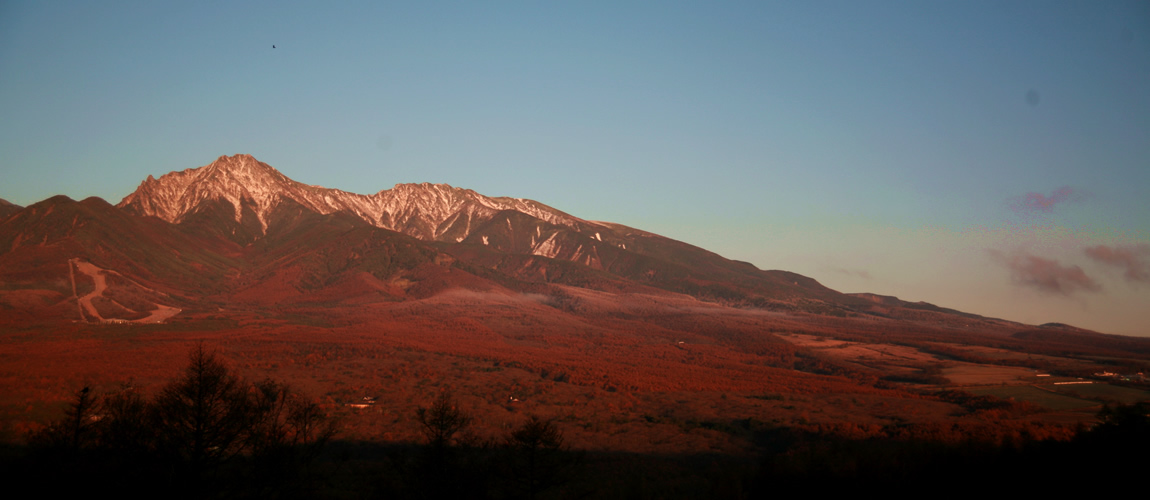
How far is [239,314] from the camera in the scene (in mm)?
182375

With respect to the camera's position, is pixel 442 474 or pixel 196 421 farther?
pixel 442 474

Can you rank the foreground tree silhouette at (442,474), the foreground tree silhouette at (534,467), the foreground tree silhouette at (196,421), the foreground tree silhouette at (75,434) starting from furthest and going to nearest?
the foreground tree silhouette at (75,434) < the foreground tree silhouette at (534,467) < the foreground tree silhouette at (442,474) < the foreground tree silhouette at (196,421)

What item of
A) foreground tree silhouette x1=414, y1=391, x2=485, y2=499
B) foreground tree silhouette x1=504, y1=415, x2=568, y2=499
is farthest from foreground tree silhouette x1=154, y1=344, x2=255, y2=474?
foreground tree silhouette x1=504, y1=415, x2=568, y2=499

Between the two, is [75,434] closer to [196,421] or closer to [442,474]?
[196,421]

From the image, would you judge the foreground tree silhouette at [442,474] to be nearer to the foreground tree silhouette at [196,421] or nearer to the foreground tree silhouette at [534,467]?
the foreground tree silhouette at [534,467]

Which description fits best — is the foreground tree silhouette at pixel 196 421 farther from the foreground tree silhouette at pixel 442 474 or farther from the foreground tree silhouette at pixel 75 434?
the foreground tree silhouette at pixel 75 434

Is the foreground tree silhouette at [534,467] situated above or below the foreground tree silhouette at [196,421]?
below

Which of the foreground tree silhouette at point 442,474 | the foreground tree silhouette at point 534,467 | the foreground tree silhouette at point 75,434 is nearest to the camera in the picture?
the foreground tree silhouette at point 442,474

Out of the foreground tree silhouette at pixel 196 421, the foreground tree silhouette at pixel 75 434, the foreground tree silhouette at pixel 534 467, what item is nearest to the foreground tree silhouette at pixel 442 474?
the foreground tree silhouette at pixel 534 467

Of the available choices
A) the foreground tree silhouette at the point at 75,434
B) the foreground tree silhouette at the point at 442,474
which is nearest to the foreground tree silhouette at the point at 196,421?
the foreground tree silhouette at the point at 442,474

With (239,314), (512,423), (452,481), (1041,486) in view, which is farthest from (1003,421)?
(239,314)

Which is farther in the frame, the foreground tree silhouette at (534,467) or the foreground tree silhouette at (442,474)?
the foreground tree silhouette at (534,467)

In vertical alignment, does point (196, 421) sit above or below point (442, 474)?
above

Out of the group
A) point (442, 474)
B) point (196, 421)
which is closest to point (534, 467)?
point (442, 474)
